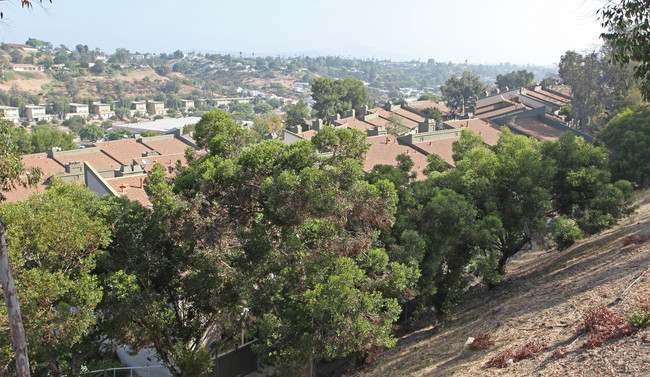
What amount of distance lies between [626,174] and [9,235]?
1038 inches

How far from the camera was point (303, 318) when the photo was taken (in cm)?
1211

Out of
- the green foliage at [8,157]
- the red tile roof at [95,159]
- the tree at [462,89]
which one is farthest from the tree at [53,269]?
the tree at [462,89]

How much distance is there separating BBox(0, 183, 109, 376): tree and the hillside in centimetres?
796

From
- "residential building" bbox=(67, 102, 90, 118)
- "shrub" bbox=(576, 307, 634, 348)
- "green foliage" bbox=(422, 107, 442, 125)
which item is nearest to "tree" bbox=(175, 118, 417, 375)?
"shrub" bbox=(576, 307, 634, 348)

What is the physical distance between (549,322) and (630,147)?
59.1 ft

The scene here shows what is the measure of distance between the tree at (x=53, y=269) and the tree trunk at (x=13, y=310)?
1176mm

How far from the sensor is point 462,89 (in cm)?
7969

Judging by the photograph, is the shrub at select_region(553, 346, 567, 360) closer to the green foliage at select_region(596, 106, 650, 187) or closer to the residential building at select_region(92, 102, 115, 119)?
the green foliage at select_region(596, 106, 650, 187)

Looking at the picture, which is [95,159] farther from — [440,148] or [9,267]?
[9,267]

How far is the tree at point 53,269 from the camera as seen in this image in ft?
35.1

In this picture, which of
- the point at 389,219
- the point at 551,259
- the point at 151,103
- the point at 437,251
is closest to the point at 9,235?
the point at 389,219

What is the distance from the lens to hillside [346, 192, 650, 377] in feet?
33.7

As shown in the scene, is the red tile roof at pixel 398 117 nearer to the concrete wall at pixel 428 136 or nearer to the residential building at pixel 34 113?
the concrete wall at pixel 428 136

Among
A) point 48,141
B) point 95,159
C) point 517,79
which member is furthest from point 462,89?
point 48,141
